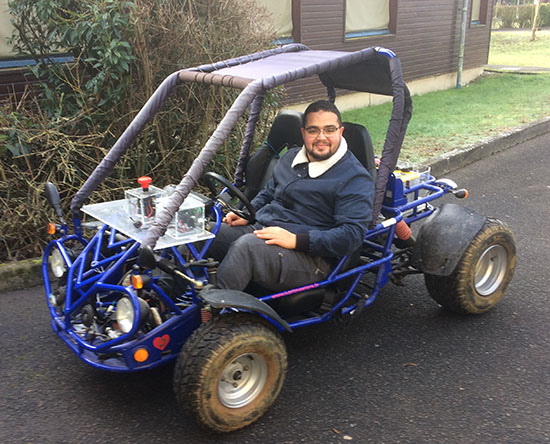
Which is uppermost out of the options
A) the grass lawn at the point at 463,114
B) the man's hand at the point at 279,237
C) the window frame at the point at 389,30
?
the window frame at the point at 389,30

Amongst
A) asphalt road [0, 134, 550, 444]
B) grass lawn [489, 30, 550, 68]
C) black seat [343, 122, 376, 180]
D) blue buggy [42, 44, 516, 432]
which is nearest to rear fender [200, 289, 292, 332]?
blue buggy [42, 44, 516, 432]

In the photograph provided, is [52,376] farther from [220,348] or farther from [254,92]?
[254,92]

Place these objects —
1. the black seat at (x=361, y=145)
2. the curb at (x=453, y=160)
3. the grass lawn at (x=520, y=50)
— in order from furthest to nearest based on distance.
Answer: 1. the grass lawn at (x=520, y=50)
2. the curb at (x=453, y=160)
3. the black seat at (x=361, y=145)

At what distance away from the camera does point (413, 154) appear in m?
7.46

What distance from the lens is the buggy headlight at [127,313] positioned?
2588 millimetres

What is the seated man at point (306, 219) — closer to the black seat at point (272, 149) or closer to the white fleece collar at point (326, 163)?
the white fleece collar at point (326, 163)

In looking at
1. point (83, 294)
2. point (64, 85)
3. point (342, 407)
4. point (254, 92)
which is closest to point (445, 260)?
point (342, 407)

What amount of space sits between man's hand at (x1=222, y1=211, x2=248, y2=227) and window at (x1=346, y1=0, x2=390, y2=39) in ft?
25.5

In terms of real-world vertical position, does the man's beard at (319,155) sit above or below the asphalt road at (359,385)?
above

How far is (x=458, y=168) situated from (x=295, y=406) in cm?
530

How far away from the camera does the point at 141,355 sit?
264 centimetres

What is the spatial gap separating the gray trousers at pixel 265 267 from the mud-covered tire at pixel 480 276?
0.97m

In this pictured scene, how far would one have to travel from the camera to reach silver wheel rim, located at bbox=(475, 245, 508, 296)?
3.81m

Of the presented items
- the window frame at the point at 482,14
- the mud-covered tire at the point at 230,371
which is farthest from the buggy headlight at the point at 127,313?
the window frame at the point at 482,14
